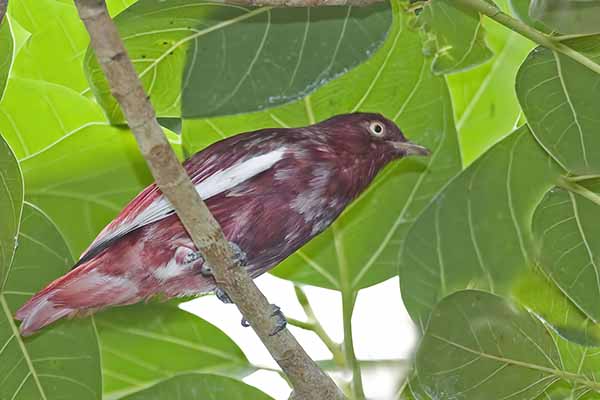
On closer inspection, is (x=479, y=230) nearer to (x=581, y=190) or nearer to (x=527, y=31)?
(x=581, y=190)

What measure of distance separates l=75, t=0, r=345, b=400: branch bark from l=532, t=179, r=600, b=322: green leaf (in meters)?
0.38

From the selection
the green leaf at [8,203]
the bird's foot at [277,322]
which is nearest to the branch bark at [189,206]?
the bird's foot at [277,322]

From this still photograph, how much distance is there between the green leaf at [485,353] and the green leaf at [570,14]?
0.36 metres

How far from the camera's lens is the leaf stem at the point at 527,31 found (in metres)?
1.41

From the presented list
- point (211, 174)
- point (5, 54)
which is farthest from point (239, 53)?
point (5, 54)

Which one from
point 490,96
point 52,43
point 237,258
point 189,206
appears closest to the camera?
point 189,206

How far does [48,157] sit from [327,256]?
0.43 metres

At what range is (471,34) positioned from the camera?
1579 mm

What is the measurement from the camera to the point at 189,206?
3.73ft

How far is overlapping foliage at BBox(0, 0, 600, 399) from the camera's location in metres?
1.48

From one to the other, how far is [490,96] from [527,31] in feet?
1.04

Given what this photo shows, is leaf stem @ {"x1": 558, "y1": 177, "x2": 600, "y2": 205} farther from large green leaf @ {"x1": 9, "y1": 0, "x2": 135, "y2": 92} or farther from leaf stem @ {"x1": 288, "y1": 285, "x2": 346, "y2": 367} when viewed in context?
large green leaf @ {"x1": 9, "y1": 0, "x2": 135, "y2": 92}

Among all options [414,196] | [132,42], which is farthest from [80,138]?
[414,196]

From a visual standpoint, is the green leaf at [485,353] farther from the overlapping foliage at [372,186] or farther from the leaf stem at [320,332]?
the leaf stem at [320,332]
